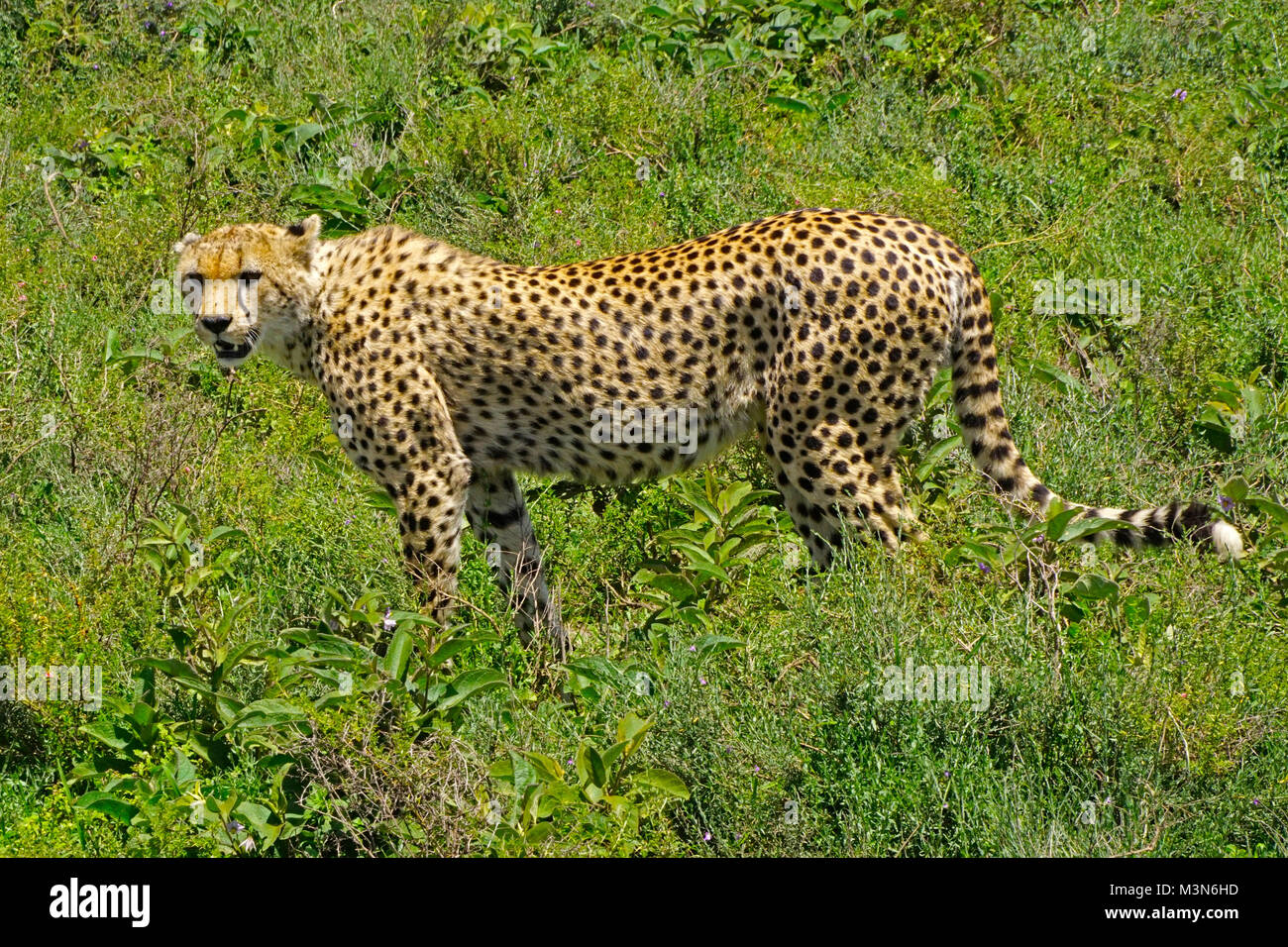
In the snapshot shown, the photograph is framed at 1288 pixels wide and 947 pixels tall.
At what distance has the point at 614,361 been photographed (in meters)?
5.30

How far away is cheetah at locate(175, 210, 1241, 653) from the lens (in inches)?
201

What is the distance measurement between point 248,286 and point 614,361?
131 centimetres

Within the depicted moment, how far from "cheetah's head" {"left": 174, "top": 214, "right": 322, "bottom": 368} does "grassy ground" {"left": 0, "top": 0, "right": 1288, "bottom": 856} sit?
632 millimetres

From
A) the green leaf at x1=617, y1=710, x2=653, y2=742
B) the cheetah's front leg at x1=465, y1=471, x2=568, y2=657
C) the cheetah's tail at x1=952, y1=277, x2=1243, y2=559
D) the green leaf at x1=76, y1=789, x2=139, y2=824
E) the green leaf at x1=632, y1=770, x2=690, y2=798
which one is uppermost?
the cheetah's tail at x1=952, y1=277, x2=1243, y2=559

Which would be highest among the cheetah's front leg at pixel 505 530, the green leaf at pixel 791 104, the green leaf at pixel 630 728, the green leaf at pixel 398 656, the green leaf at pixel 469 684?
the green leaf at pixel 791 104

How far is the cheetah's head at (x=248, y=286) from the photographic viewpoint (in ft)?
17.6

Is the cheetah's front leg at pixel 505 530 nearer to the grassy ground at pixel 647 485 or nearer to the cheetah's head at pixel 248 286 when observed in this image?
the grassy ground at pixel 647 485

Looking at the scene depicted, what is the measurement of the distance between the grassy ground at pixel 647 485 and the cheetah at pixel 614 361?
0.62 ft

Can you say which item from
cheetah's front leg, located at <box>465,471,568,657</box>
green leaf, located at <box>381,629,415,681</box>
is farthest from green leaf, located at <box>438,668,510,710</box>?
cheetah's front leg, located at <box>465,471,568,657</box>

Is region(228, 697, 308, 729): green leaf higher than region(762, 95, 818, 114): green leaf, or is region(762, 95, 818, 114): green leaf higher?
region(762, 95, 818, 114): green leaf

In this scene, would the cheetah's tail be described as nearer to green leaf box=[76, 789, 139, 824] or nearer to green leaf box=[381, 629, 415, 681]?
green leaf box=[381, 629, 415, 681]

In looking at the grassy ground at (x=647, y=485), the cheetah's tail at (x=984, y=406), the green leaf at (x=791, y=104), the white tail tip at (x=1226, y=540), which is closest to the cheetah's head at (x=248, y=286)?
the grassy ground at (x=647, y=485)

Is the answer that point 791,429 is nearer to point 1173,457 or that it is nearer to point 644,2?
point 1173,457

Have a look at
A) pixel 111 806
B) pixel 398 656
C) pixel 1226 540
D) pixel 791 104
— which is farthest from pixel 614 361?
pixel 791 104
